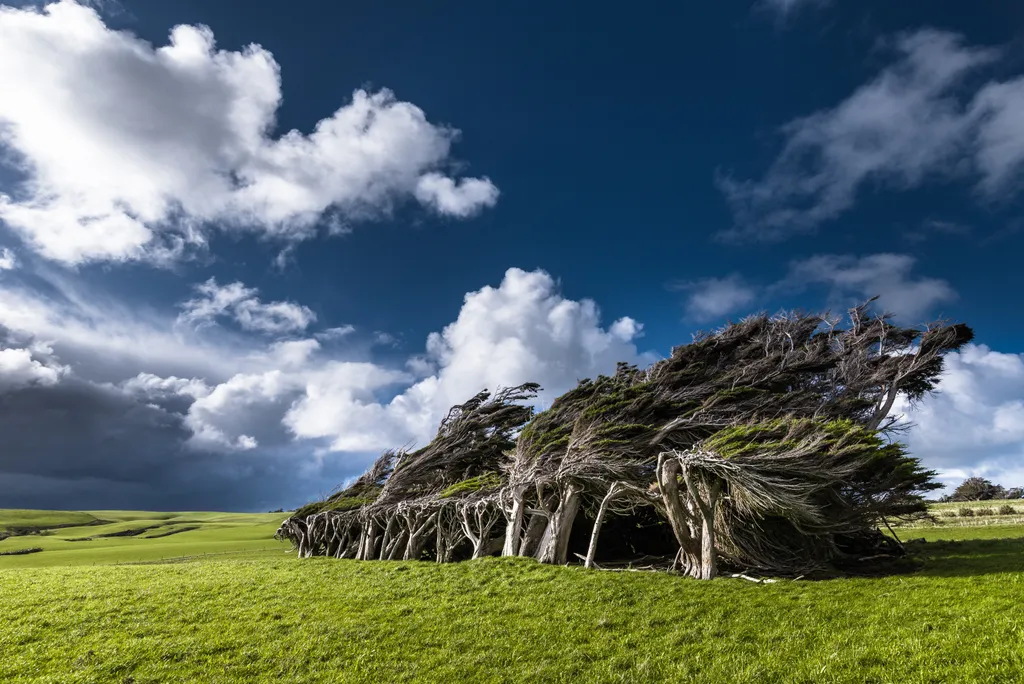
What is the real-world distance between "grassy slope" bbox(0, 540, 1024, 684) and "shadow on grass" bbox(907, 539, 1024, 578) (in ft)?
0.45

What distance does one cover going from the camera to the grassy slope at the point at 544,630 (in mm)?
9203

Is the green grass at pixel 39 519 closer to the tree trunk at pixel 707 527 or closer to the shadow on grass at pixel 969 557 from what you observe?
the tree trunk at pixel 707 527

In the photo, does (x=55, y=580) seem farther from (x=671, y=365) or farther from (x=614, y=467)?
(x=671, y=365)

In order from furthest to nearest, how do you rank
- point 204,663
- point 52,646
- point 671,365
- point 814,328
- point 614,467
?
point 814,328
point 671,365
point 614,467
point 52,646
point 204,663

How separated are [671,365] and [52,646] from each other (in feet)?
81.6

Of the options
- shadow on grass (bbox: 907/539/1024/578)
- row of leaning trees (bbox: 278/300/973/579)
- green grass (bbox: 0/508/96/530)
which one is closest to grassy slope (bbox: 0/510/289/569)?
green grass (bbox: 0/508/96/530)

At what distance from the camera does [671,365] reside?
1062 inches

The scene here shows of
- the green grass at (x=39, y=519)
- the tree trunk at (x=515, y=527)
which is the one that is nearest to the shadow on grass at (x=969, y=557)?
the tree trunk at (x=515, y=527)

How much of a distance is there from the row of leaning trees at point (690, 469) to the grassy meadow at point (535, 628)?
2343 mm

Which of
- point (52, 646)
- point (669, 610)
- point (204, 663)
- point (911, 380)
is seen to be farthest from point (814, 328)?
point (52, 646)

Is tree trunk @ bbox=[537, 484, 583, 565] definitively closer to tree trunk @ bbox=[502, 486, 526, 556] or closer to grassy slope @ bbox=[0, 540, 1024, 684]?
tree trunk @ bbox=[502, 486, 526, 556]

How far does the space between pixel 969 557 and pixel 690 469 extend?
921cm

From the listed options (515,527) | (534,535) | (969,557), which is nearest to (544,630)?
(534,535)

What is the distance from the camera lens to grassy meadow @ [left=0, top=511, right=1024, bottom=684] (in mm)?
9227
